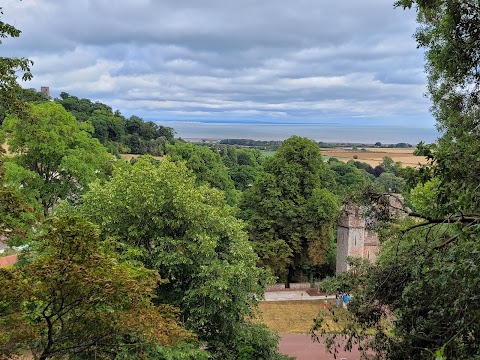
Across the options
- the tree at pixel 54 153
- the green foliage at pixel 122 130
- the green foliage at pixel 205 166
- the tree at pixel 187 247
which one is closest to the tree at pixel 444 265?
the tree at pixel 187 247

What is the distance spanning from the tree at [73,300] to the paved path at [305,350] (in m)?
12.2

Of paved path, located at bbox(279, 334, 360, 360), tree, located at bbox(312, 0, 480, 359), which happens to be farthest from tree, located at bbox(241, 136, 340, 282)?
tree, located at bbox(312, 0, 480, 359)

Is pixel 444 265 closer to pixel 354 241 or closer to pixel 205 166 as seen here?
pixel 354 241

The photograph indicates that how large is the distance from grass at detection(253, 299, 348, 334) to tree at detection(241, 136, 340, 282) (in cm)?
221

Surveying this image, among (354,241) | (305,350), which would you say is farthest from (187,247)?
(354,241)

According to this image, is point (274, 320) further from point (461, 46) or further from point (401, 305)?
point (461, 46)

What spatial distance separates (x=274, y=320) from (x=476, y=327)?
1769 centimetres

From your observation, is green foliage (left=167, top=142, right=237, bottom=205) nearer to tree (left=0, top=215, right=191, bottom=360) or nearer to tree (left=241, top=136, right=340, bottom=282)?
tree (left=241, top=136, right=340, bottom=282)

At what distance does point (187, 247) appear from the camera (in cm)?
1145

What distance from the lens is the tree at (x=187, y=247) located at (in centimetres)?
1108

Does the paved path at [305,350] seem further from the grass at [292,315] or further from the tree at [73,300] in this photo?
the tree at [73,300]

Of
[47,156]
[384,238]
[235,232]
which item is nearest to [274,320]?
[235,232]

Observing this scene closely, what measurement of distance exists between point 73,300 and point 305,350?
14.5 meters

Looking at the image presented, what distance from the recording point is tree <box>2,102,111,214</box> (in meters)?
17.6
